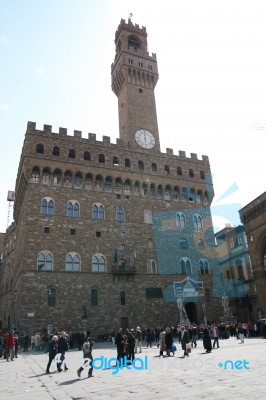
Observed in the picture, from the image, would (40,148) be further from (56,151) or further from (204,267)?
(204,267)

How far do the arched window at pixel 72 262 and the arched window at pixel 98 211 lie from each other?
423 centimetres

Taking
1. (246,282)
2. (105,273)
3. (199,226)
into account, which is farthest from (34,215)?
(246,282)

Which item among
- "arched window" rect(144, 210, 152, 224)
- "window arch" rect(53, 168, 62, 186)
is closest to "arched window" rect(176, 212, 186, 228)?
"arched window" rect(144, 210, 152, 224)

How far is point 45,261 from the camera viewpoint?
2784 centimetres

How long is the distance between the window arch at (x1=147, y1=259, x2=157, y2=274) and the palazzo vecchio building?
0.35ft

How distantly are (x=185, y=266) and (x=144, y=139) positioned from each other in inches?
567

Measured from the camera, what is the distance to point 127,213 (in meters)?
32.8

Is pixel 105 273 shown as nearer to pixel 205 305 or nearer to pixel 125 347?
Answer: pixel 205 305

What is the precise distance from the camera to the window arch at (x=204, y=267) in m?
34.5

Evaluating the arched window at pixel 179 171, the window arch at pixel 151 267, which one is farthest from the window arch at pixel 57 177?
the arched window at pixel 179 171

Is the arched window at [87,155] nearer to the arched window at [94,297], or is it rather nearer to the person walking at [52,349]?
the arched window at [94,297]

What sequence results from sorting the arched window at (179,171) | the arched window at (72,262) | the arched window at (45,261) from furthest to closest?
the arched window at (179,171) → the arched window at (72,262) → the arched window at (45,261)

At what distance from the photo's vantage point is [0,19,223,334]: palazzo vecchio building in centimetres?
2762

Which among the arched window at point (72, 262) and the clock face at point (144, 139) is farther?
the clock face at point (144, 139)
